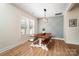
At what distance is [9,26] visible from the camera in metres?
3.80

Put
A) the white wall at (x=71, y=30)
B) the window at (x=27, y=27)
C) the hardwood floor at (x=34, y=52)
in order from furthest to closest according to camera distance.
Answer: the white wall at (x=71, y=30) → the window at (x=27, y=27) → the hardwood floor at (x=34, y=52)

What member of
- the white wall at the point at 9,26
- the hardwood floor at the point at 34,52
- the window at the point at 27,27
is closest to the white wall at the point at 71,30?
the hardwood floor at the point at 34,52

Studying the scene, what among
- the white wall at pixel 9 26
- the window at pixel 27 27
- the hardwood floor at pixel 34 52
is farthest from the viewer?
the window at pixel 27 27

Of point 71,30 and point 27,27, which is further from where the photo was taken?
point 71,30

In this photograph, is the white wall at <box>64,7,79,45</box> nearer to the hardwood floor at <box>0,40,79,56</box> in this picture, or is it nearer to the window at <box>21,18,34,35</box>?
the hardwood floor at <box>0,40,79,56</box>

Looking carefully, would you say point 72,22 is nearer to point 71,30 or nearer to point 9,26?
point 71,30

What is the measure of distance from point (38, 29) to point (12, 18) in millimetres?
1301

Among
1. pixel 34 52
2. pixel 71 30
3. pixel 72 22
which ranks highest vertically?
pixel 72 22

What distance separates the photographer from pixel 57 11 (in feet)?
13.5

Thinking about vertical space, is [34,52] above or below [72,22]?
below

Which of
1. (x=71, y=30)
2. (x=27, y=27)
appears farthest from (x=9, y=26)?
(x=71, y=30)

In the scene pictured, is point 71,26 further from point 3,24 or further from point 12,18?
point 3,24

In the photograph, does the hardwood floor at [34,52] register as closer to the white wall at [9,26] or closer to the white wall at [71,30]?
the white wall at [9,26]

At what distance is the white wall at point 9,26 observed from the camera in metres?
3.40
